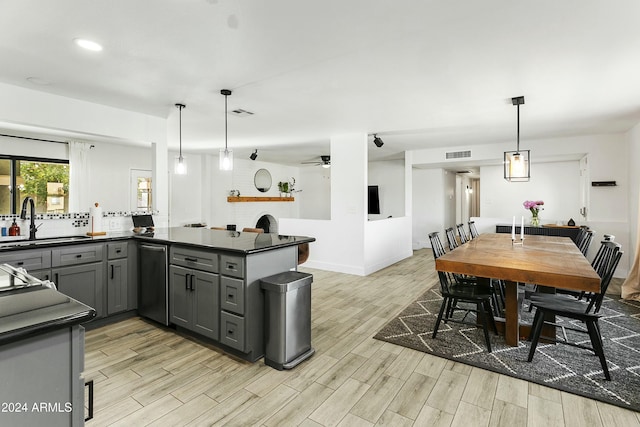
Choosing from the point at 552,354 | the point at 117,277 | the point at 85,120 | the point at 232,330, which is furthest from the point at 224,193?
the point at 552,354

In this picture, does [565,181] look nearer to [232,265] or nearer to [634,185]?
[634,185]

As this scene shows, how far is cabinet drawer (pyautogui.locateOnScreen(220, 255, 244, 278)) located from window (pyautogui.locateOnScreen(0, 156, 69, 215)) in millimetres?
5122

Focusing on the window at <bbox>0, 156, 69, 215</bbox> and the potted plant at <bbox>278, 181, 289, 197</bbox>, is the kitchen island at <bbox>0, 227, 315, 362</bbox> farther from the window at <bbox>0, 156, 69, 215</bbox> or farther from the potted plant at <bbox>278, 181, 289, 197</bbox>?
the potted plant at <bbox>278, 181, 289, 197</bbox>

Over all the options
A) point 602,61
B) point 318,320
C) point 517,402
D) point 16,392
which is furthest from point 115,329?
point 602,61

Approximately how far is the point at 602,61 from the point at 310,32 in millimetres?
2350

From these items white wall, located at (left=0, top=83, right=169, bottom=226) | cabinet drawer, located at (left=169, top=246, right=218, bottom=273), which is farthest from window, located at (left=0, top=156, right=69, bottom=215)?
cabinet drawer, located at (left=169, top=246, right=218, bottom=273)

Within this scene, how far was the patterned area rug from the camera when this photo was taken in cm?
223

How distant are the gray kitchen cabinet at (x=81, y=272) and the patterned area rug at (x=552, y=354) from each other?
2694 mm

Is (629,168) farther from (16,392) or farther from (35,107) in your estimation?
(35,107)

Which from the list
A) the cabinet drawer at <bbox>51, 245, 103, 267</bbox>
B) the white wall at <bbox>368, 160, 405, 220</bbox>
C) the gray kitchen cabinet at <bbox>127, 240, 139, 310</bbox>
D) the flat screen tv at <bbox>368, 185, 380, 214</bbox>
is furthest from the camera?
the flat screen tv at <bbox>368, 185, 380, 214</bbox>

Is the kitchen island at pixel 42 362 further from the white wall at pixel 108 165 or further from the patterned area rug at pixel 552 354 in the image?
the white wall at pixel 108 165

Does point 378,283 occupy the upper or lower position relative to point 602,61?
lower

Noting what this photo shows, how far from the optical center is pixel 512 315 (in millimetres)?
2855

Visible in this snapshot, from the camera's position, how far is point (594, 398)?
2.10m
